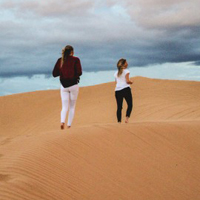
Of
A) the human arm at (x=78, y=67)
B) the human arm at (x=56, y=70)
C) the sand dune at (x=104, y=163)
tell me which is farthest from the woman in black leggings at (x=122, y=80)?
the human arm at (x=56, y=70)

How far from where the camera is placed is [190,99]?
61.5ft

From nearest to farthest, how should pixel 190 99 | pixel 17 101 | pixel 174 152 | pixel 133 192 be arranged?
pixel 133 192 → pixel 174 152 → pixel 190 99 → pixel 17 101

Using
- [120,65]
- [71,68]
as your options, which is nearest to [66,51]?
[71,68]

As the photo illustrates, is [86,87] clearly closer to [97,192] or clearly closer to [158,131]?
[158,131]

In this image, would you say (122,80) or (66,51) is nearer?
(66,51)

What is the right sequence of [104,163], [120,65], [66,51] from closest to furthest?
[104,163] < [66,51] < [120,65]

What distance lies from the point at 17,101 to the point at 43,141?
15399 millimetres

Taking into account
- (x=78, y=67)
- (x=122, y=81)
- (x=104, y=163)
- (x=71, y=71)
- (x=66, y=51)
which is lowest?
(x=104, y=163)

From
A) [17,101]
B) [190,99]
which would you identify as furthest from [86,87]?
[190,99]

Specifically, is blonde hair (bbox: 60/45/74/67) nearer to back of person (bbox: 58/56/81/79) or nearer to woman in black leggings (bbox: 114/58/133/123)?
back of person (bbox: 58/56/81/79)

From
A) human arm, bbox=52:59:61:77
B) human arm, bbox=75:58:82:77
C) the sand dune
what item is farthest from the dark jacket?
the sand dune

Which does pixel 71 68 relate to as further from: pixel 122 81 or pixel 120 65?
pixel 122 81

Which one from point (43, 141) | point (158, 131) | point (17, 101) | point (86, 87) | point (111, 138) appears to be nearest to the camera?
point (43, 141)

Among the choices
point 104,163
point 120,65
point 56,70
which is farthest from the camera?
point 120,65
